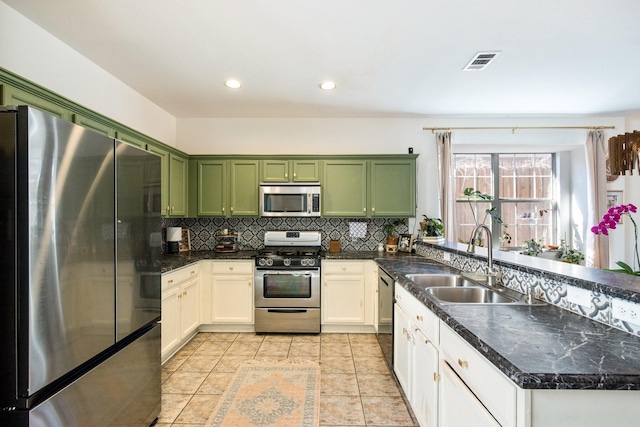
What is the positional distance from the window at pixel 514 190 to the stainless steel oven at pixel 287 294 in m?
2.44

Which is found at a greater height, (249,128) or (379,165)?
(249,128)

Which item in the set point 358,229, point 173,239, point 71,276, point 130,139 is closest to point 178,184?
point 173,239

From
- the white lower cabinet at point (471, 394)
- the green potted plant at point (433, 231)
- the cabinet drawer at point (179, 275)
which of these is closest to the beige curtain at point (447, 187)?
the green potted plant at point (433, 231)

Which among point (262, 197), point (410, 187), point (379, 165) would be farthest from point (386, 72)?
point (262, 197)

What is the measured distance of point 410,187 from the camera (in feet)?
12.6

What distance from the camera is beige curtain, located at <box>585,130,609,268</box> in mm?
3980

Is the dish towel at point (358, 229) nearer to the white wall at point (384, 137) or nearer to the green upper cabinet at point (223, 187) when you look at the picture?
the white wall at point (384, 137)

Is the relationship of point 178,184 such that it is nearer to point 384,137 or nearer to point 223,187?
point 223,187

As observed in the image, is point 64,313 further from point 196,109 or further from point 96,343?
point 196,109

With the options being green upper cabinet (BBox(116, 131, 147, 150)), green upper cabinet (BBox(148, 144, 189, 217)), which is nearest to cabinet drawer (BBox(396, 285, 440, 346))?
→ green upper cabinet (BBox(116, 131, 147, 150))

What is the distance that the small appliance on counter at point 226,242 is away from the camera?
388cm

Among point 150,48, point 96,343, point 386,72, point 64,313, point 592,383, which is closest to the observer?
point 592,383

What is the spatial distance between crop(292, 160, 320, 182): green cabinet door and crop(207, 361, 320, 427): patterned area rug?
2077mm

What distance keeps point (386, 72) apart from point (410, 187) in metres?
1.50
